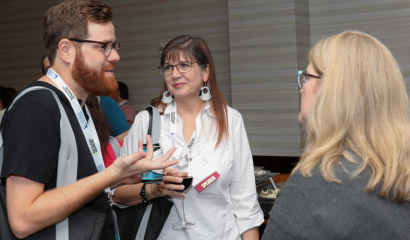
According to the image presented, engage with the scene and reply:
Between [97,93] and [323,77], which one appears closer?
[323,77]

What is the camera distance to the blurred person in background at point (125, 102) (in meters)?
5.47

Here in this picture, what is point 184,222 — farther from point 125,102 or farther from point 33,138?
point 125,102

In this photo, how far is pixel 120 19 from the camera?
626 centimetres

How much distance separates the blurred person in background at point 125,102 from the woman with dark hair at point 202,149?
3.28m

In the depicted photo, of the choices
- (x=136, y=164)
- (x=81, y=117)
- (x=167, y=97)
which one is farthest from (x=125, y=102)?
(x=136, y=164)

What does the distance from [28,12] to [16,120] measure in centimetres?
648

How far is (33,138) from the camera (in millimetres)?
1295

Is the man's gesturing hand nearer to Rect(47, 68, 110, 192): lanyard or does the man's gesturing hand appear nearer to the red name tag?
Rect(47, 68, 110, 192): lanyard

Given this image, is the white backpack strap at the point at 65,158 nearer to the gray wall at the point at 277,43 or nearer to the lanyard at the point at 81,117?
the lanyard at the point at 81,117

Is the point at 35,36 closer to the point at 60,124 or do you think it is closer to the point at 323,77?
the point at 60,124

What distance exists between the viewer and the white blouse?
1987mm

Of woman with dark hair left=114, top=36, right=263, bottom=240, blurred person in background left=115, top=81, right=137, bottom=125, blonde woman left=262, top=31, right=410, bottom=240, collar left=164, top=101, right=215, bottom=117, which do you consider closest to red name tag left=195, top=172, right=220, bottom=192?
woman with dark hair left=114, top=36, right=263, bottom=240

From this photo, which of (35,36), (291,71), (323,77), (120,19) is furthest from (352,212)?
(35,36)

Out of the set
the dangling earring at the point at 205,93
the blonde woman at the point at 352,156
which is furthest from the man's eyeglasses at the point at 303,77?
the dangling earring at the point at 205,93
